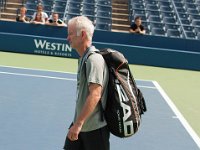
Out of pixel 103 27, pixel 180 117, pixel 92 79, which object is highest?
pixel 92 79

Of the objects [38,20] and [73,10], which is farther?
[73,10]

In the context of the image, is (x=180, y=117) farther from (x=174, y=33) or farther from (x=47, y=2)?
(x=47, y=2)

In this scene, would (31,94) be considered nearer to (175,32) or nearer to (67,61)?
(67,61)

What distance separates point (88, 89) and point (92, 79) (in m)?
0.19

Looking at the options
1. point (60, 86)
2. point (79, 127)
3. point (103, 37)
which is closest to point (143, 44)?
point (103, 37)

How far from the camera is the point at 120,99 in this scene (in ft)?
12.1

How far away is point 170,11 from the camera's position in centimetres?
1898

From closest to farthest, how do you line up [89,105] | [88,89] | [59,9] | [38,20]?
[89,105], [88,89], [38,20], [59,9]

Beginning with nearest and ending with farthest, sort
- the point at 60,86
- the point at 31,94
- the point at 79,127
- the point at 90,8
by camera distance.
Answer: the point at 79,127, the point at 31,94, the point at 60,86, the point at 90,8

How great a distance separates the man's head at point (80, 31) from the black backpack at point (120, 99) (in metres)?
0.18

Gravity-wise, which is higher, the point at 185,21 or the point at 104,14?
the point at 104,14

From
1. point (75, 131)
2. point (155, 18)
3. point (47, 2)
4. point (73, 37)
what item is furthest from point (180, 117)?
point (47, 2)

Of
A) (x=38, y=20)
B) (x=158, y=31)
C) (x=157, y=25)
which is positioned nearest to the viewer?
(x=38, y=20)

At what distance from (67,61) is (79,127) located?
10353 millimetres
